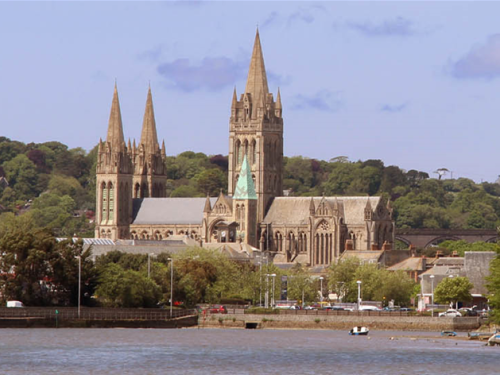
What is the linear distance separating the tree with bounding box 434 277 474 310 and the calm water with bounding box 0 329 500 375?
19.6m

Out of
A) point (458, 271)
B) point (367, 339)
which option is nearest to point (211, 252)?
point (458, 271)

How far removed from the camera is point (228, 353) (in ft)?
368

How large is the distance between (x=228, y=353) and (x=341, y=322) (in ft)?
101

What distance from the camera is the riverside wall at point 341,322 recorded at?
137875 millimetres

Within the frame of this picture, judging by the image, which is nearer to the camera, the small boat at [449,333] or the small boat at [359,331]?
the small boat at [449,333]

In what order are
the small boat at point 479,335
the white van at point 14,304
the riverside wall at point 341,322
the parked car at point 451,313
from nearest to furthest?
the small boat at point 479,335 → the white van at point 14,304 → the riverside wall at point 341,322 → the parked car at point 451,313

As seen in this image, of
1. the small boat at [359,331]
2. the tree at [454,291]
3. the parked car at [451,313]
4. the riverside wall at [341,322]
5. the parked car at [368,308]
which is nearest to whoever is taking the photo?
the small boat at [359,331]

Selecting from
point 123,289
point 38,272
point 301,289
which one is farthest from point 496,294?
point 301,289

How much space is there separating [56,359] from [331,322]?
135ft

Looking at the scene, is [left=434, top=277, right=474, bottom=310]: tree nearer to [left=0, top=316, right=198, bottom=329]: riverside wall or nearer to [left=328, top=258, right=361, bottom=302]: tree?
[left=328, top=258, right=361, bottom=302]: tree

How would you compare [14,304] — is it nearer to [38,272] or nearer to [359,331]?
[38,272]

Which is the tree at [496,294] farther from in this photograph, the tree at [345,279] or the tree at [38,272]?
the tree at [345,279]

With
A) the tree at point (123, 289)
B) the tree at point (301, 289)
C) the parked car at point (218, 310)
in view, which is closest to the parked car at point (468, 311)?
the parked car at point (218, 310)

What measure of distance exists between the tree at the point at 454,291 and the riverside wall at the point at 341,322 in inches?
575
